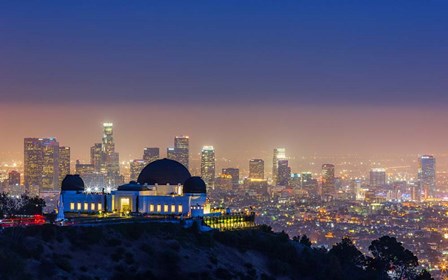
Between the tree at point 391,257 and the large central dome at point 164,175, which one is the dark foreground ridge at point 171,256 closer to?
the tree at point 391,257

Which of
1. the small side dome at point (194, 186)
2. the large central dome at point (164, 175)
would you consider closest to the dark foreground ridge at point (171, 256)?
the small side dome at point (194, 186)

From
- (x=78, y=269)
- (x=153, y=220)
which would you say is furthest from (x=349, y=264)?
(x=78, y=269)

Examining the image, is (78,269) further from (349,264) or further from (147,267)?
(349,264)

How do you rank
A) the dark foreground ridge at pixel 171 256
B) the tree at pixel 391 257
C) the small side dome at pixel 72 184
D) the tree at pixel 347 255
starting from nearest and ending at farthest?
the dark foreground ridge at pixel 171 256
the tree at pixel 391 257
the tree at pixel 347 255
the small side dome at pixel 72 184

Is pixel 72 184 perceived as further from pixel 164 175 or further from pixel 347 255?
pixel 347 255

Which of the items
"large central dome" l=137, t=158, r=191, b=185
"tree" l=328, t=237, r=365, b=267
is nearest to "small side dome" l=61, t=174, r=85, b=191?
"large central dome" l=137, t=158, r=191, b=185

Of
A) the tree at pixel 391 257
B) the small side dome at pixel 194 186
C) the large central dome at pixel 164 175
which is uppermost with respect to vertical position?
the large central dome at pixel 164 175
